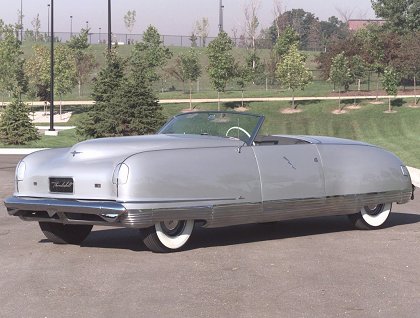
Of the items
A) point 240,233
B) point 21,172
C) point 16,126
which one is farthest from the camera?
point 16,126

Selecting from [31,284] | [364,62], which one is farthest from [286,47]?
[31,284]

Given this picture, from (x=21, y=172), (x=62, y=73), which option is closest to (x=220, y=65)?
(x=62, y=73)

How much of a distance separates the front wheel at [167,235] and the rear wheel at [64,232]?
1.17 metres

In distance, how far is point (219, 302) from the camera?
6.15m

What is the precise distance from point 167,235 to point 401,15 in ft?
250

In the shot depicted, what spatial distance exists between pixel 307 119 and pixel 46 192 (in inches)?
1673

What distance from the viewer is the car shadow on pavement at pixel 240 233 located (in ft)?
29.6

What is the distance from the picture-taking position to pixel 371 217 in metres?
10.2

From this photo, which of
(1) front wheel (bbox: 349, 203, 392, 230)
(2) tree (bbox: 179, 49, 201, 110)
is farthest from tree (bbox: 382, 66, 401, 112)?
Result: (1) front wheel (bbox: 349, 203, 392, 230)

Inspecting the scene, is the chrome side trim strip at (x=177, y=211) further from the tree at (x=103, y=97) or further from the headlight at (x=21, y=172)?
the tree at (x=103, y=97)

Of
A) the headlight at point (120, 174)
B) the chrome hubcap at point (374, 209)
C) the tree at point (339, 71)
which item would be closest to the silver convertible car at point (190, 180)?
the headlight at point (120, 174)

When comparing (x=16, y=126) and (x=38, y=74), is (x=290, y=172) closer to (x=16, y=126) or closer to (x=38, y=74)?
(x=16, y=126)

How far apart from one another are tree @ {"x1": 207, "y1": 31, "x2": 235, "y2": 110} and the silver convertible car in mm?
45385

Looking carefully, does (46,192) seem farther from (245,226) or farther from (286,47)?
(286,47)
